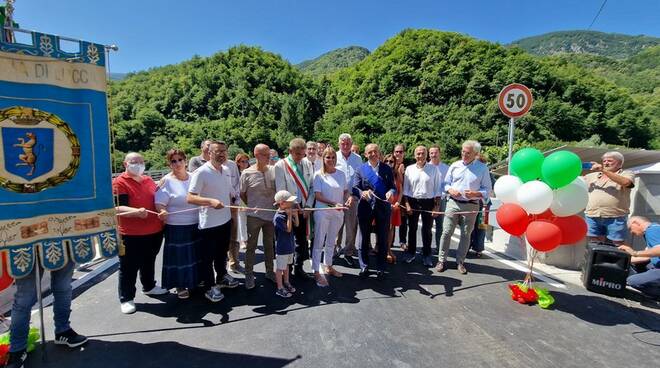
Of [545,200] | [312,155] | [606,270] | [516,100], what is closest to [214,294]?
[312,155]

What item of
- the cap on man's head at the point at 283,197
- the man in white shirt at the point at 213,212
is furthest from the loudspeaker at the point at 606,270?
the man in white shirt at the point at 213,212

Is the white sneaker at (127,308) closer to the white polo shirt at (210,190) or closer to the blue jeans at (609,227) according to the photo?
the white polo shirt at (210,190)

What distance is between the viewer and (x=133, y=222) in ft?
11.5

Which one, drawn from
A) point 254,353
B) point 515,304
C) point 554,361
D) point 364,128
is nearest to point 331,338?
point 254,353

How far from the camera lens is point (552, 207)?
3.71 metres

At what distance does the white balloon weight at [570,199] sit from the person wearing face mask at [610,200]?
31.8 inches

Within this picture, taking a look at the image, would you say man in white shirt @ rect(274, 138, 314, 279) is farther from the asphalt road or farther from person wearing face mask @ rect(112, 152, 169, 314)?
person wearing face mask @ rect(112, 152, 169, 314)

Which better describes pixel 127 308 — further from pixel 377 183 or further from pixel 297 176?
pixel 377 183

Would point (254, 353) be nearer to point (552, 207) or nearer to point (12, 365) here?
point (12, 365)

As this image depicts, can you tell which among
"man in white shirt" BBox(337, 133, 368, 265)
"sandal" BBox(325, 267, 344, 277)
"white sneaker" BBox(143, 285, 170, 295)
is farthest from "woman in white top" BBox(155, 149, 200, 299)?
"man in white shirt" BBox(337, 133, 368, 265)

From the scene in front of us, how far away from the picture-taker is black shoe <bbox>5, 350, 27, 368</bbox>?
100 inches

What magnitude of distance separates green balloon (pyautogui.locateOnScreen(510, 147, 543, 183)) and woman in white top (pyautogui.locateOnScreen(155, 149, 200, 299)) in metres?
3.88

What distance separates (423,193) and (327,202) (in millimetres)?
1742

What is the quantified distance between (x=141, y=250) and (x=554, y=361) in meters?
4.19
